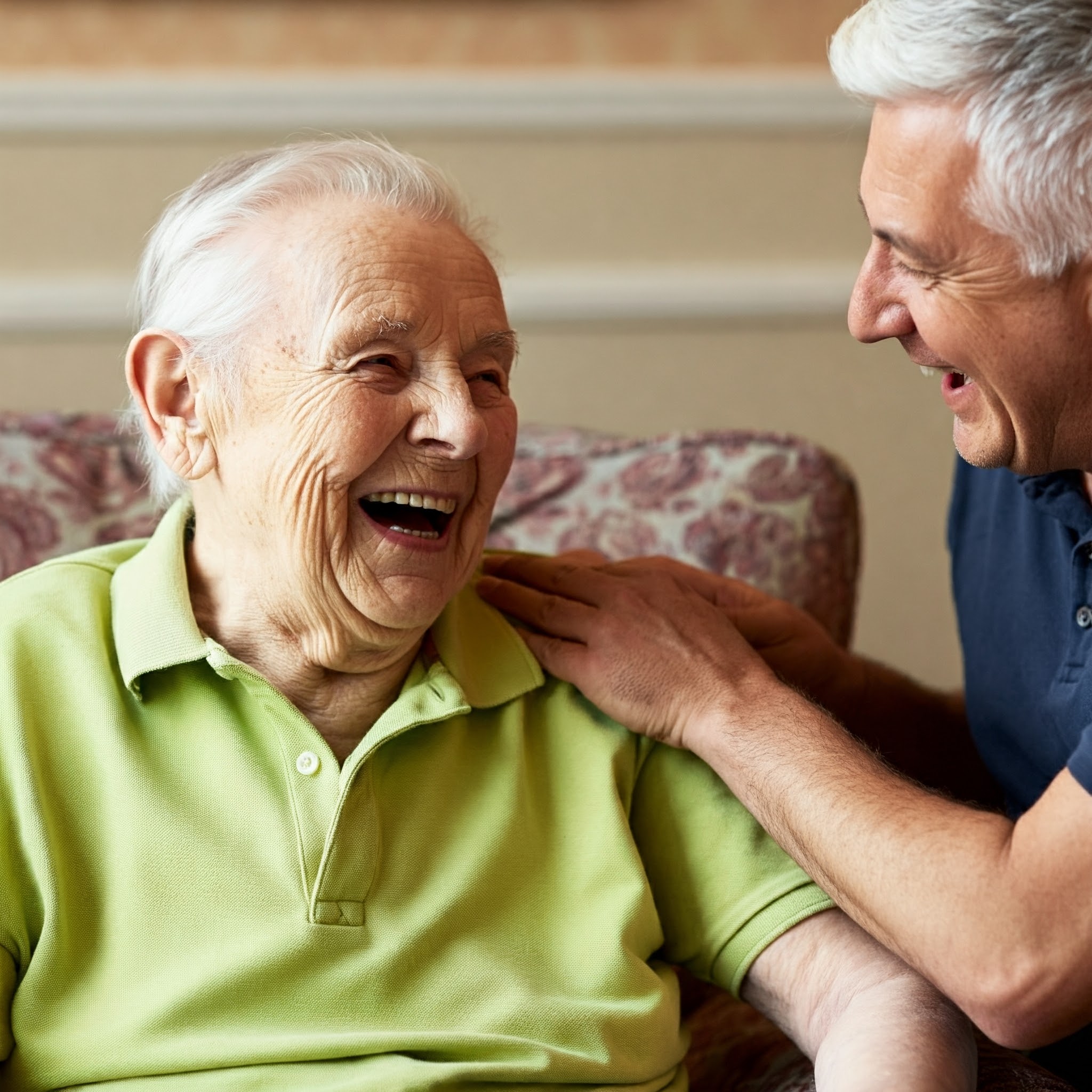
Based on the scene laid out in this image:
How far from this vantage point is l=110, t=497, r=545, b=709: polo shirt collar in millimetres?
1327

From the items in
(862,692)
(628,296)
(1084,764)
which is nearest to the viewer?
(1084,764)

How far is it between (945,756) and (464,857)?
78 cm

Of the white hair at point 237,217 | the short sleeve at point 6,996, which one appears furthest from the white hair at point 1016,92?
the short sleeve at point 6,996

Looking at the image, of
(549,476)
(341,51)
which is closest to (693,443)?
(549,476)

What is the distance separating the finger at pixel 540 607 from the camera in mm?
1489

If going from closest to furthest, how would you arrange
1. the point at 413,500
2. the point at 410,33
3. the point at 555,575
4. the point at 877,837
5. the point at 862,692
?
the point at 877,837 < the point at 413,500 < the point at 555,575 < the point at 862,692 < the point at 410,33

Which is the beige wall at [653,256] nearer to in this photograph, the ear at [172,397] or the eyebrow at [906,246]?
the ear at [172,397]

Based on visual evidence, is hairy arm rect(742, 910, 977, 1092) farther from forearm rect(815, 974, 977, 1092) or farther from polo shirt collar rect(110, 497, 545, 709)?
polo shirt collar rect(110, 497, 545, 709)

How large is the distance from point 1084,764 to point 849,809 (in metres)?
0.23

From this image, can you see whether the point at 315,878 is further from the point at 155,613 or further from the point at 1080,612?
the point at 1080,612

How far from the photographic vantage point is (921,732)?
1850mm

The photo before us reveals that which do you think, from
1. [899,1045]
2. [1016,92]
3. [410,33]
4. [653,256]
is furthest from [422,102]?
[899,1045]

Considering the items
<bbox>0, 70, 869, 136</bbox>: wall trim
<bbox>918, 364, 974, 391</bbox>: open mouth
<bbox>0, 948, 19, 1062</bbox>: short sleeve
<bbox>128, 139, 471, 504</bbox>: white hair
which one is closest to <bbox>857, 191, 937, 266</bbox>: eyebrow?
<bbox>918, 364, 974, 391</bbox>: open mouth

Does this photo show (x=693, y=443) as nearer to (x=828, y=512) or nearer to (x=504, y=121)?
(x=828, y=512)
